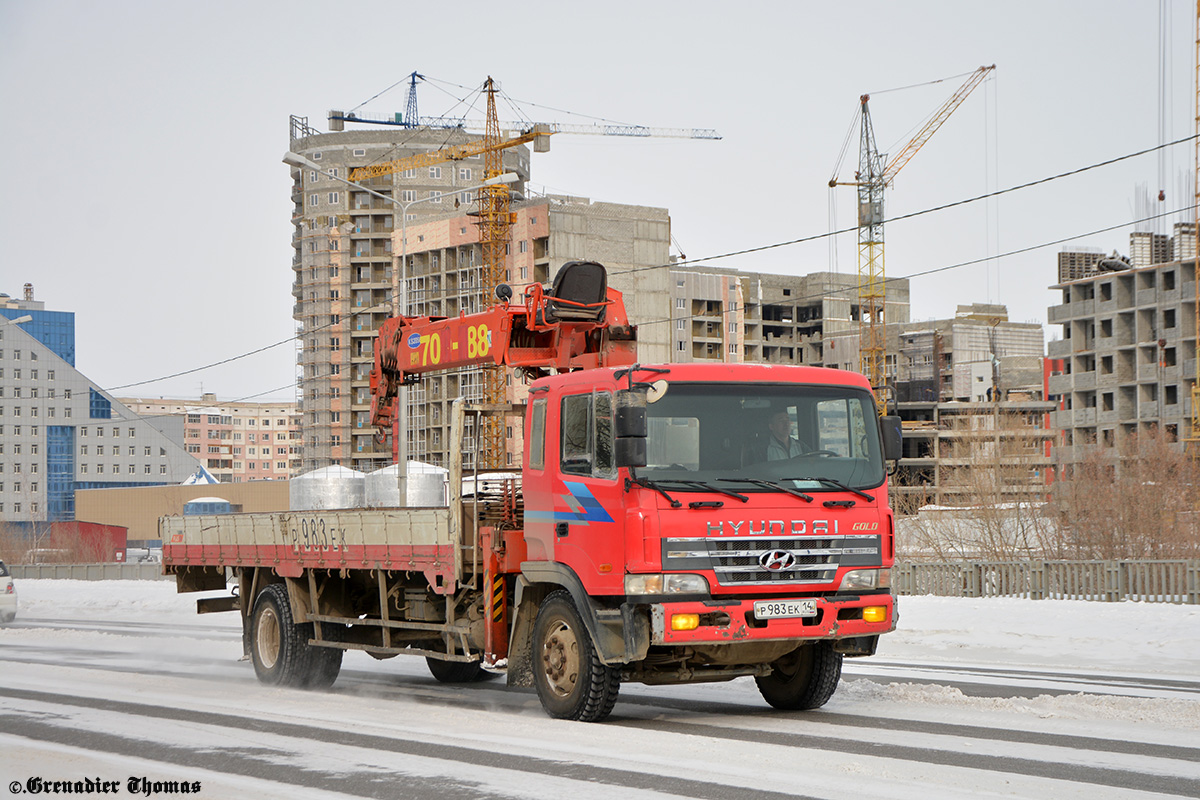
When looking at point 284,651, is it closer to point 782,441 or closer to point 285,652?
point 285,652

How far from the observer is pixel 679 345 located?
5497 inches

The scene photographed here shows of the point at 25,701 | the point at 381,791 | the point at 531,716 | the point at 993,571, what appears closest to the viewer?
the point at 381,791

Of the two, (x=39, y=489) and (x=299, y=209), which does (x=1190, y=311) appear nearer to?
(x=299, y=209)

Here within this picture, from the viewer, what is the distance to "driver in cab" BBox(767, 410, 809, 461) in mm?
10930

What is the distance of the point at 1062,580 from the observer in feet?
97.5

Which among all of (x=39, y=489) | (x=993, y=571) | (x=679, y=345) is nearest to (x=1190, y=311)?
(x=679, y=345)

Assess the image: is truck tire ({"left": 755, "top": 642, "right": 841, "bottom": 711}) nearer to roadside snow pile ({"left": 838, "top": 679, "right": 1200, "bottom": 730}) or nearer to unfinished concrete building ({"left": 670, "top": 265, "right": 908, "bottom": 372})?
roadside snow pile ({"left": 838, "top": 679, "right": 1200, "bottom": 730})

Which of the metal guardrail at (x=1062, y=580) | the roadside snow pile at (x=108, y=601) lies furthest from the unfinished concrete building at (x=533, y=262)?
the metal guardrail at (x=1062, y=580)

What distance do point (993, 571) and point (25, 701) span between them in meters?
23.0

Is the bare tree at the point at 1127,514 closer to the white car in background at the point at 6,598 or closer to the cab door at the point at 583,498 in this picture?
the white car in background at the point at 6,598

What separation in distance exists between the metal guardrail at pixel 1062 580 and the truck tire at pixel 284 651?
62.5 ft

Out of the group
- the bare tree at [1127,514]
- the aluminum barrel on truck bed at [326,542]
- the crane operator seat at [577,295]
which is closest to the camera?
the aluminum barrel on truck bed at [326,542]

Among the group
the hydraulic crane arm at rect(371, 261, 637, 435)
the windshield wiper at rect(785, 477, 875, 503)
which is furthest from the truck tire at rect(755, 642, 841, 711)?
the hydraulic crane arm at rect(371, 261, 637, 435)

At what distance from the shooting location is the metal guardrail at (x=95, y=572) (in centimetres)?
5225
